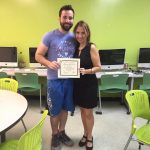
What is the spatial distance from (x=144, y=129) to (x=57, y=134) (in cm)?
107

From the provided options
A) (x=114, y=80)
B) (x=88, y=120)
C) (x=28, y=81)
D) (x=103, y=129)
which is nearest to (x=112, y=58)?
(x=114, y=80)

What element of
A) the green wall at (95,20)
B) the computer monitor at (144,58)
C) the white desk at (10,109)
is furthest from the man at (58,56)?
the computer monitor at (144,58)

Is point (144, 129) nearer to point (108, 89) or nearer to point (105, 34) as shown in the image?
point (108, 89)

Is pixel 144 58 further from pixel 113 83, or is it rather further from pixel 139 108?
pixel 139 108

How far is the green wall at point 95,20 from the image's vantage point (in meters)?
4.45

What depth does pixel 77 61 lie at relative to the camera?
2.48 metres

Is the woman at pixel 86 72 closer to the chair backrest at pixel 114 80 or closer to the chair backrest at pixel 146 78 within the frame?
the chair backrest at pixel 114 80

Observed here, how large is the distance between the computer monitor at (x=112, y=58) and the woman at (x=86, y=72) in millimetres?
1804

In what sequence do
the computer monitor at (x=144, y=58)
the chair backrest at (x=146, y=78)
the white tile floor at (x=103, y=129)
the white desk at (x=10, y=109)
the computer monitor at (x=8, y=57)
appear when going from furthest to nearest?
the computer monitor at (x=8, y=57) < the computer monitor at (x=144, y=58) < the chair backrest at (x=146, y=78) < the white tile floor at (x=103, y=129) < the white desk at (x=10, y=109)

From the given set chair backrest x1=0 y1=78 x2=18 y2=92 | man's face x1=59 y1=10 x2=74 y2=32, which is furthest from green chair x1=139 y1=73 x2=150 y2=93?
chair backrest x1=0 y1=78 x2=18 y2=92

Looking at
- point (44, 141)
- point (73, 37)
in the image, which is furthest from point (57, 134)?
point (73, 37)

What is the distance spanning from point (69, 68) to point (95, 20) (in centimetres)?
231

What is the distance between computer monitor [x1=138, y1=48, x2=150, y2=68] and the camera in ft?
14.4

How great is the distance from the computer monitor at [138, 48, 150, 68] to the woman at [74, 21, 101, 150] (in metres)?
2.12
